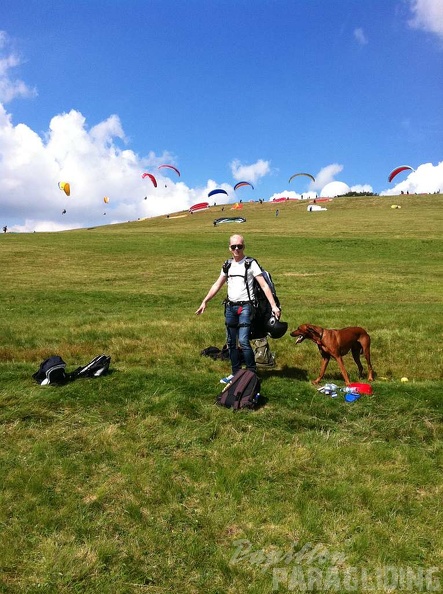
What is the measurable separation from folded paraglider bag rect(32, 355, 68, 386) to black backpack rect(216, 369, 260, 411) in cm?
317

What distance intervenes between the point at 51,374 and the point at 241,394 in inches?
147

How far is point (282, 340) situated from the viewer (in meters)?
13.2

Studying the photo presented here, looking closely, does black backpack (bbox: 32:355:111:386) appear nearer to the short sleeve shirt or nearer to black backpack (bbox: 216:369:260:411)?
black backpack (bbox: 216:369:260:411)

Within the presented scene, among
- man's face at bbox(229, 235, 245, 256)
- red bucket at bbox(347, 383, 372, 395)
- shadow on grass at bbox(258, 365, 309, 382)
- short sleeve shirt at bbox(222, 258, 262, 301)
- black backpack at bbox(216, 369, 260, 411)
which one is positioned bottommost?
shadow on grass at bbox(258, 365, 309, 382)

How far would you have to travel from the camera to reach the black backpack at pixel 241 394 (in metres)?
7.18

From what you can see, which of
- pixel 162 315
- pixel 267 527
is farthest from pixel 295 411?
pixel 162 315

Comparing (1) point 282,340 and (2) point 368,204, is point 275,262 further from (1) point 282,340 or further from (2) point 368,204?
(2) point 368,204

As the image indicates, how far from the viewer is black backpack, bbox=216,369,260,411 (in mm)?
7184

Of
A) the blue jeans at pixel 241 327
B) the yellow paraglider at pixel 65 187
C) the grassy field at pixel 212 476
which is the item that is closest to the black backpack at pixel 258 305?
the blue jeans at pixel 241 327

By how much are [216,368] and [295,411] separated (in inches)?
140

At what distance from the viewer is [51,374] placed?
809 centimetres

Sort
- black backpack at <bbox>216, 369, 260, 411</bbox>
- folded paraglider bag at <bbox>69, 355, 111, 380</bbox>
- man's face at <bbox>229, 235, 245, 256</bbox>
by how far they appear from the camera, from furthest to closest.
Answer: folded paraglider bag at <bbox>69, 355, 111, 380</bbox>, man's face at <bbox>229, 235, 245, 256</bbox>, black backpack at <bbox>216, 369, 260, 411</bbox>

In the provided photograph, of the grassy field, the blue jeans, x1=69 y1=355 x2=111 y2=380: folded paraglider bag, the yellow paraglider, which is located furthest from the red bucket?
the yellow paraglider

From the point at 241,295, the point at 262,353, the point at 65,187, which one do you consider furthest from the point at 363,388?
the point at 65,187
